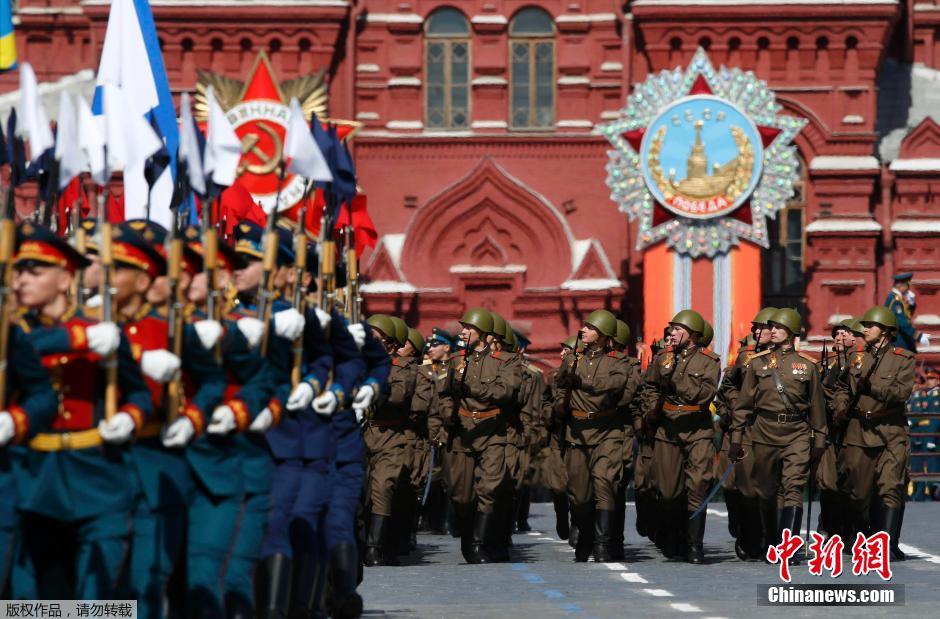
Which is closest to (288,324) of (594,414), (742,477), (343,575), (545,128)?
Answer: (343,575)

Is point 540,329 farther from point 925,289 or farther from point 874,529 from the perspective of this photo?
point 874,529

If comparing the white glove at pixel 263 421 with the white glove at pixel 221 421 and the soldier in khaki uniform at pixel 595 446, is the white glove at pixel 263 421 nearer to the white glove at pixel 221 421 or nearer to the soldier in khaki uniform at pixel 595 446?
A: the white glove at pixel 221 421

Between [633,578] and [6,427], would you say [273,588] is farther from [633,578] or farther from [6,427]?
[633,578]

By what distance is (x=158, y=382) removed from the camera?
931 cm

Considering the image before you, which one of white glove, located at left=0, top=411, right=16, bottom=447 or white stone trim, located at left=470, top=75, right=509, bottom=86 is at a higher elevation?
white stone trim, located at left=470, top=75, right=509, bottom=86

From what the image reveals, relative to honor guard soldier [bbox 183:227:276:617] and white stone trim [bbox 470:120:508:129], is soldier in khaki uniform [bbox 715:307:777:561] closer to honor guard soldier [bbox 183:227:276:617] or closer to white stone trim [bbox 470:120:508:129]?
honor guard soldier [bbox 183:227:276:617]

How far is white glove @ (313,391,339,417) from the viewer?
11438 mm

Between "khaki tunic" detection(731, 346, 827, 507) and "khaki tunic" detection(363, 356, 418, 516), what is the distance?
8.85 ft

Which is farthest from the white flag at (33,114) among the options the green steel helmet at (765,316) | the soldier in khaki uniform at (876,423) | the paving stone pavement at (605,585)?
the soldier in khaki uniform at (876,423)

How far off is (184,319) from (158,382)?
46cm

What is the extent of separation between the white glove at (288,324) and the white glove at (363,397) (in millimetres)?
1861

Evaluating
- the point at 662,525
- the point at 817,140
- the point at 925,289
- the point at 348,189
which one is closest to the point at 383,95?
the point at 817,140

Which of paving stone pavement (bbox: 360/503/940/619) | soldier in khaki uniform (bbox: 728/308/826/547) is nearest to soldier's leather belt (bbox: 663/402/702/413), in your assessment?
soldier in khaki uniform (bbox: 728/308/826/547)

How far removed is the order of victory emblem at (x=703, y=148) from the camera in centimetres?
3097
